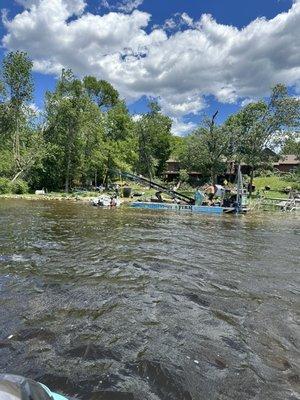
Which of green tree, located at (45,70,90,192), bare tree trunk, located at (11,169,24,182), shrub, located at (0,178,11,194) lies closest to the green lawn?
green tree, located at (45,70,90,192)

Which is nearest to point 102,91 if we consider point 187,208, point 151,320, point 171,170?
point 171,170

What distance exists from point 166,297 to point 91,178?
5642cm

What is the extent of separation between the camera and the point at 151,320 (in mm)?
7734

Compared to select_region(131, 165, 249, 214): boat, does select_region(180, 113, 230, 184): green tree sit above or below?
above

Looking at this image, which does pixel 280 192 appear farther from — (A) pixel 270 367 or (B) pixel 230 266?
(A) pixel 270 367

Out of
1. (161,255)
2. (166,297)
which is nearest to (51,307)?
(166,297)

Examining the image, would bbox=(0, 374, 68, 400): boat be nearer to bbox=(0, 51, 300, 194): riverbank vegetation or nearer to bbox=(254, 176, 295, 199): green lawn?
bbox=(0, 51, 300, 194): riverbank vegetation

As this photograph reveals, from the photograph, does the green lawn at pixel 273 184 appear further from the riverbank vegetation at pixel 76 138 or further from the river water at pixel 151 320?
the river water at pixel 151 320

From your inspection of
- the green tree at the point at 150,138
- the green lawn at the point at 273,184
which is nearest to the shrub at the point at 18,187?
the green tree at the point at 150,138

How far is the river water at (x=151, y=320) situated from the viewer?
5500 millimetres

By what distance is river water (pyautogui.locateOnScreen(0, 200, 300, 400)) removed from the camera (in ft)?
18.0

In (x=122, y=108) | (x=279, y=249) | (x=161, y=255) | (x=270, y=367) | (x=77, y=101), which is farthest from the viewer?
(x=122, y=108)

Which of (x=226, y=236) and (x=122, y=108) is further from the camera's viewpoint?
(x=122, y=108)

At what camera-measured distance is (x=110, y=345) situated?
652 centimetres
